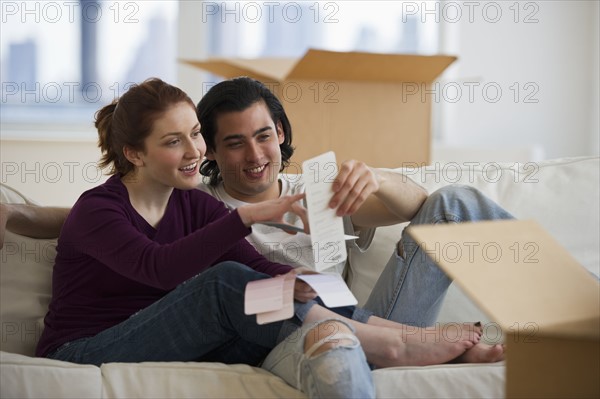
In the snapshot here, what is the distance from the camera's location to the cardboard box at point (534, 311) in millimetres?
1001

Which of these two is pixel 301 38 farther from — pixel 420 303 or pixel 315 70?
pixel 420 303

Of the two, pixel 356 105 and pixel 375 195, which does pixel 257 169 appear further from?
pixel 356 105

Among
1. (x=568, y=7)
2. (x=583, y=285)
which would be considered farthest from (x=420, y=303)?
(x=568, y=7)

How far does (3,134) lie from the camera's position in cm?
398

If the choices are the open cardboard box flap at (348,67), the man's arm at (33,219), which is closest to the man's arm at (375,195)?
the man's arm at (33,219)

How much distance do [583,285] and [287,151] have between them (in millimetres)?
1050

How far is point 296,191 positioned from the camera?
Answer: 1901 millimetres

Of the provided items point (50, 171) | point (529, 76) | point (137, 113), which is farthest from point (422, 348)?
point (529, 76)

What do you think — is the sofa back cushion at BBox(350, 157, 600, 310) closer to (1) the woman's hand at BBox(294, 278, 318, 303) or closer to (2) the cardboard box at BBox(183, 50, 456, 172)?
(1) the woman's hand at BBox(294, 278, 318, 303)

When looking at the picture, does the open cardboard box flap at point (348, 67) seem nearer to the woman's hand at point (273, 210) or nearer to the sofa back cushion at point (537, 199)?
the sofa back cushion at point (537, 199)

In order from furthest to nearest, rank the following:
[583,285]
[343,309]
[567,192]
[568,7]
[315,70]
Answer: [568,7], [315,70], [567,192], [343,309], [583,285]

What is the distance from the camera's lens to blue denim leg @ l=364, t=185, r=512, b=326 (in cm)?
170

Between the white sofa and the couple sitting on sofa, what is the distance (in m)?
0.06

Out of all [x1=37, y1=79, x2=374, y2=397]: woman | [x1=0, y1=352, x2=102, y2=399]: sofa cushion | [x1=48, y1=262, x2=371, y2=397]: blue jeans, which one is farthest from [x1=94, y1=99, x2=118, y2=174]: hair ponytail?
[x1=0, y1=352, x2=102, y2=399]: sofa cushion
